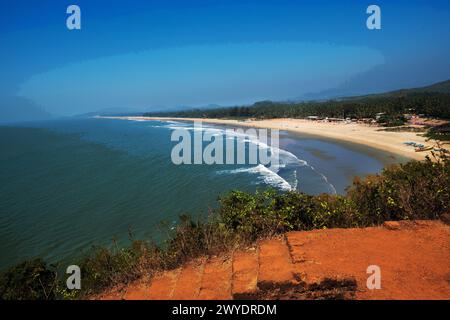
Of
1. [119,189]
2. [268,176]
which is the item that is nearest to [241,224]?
[268,176]

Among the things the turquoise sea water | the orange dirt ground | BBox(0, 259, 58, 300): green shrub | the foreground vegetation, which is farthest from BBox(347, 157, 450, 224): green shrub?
BBox(0, 259, 58, 300): green shrub

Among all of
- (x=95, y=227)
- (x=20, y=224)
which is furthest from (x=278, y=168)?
(x=20, y=224)

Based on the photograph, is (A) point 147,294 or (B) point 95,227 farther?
(B) point 95,227

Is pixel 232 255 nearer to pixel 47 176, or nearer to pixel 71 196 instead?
pixel 71 196

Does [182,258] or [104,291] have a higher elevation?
[182,258]

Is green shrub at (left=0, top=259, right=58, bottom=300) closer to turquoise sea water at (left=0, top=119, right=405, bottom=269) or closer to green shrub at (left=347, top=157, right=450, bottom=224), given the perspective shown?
turquoise sea water at (left=0, top=119, right=405, bottom=269)

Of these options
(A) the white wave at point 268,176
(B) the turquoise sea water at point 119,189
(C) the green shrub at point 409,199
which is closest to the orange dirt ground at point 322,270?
(C) the green shrub at point 409,199

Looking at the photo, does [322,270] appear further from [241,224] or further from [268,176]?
[268,176]
